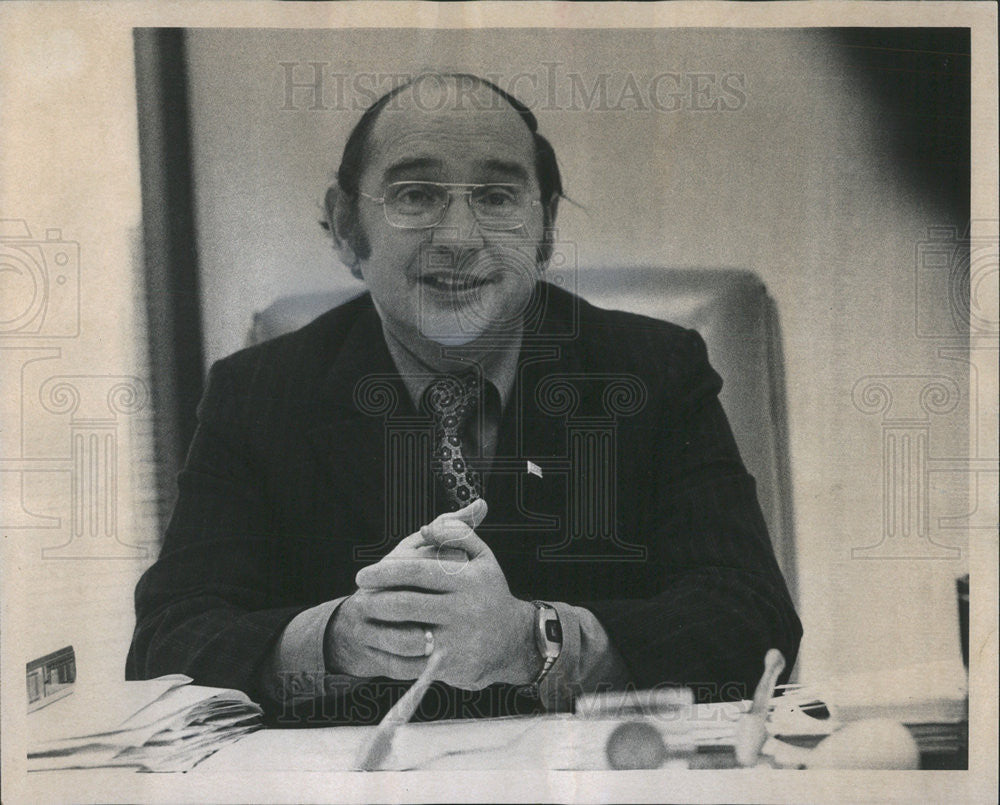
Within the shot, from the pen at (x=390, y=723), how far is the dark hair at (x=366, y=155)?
3.70ft

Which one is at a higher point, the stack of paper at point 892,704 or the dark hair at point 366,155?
the dark hair at point 366,155

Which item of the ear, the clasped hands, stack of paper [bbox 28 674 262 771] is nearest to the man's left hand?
the clasped hands

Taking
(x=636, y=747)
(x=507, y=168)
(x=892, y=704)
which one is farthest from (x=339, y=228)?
(x=892, y=704)

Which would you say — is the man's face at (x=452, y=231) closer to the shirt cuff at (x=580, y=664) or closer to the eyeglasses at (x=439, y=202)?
the eyeglasses at (x=439, y=202)

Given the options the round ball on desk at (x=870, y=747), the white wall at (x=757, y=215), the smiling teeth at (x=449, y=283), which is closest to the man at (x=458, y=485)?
the smiling teeth at (x=449, y=283)

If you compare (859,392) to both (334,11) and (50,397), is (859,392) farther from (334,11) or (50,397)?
(50,397)

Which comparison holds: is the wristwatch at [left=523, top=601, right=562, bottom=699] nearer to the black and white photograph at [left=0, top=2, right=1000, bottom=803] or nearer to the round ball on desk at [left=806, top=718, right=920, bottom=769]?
the black and white photograph at [left=0, top=2, right=1000, bottom=803]

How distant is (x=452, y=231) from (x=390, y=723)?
4.29 feet

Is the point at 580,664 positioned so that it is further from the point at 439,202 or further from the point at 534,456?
the point at 439,202

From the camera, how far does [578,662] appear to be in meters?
2.40

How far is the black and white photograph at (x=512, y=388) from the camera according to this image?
242 centimetres

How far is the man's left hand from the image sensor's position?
237cm

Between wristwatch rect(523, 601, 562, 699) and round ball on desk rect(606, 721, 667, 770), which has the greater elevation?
wristwatch rect(523, 601, 562, 699)

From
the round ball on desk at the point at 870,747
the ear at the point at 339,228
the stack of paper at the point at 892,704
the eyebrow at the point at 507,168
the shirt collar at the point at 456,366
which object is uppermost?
the eyebrow at the point at 507,168
